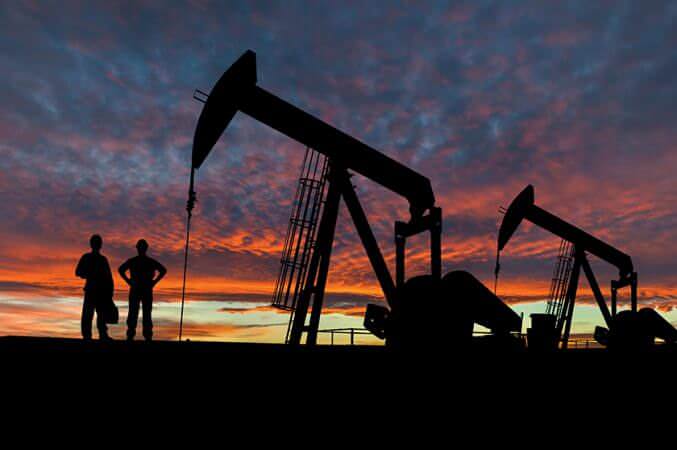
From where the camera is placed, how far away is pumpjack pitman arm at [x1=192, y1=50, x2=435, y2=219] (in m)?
10.4

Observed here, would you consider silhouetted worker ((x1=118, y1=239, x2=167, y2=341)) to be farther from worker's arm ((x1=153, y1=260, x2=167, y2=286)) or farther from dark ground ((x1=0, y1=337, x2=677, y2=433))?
dark ground ((x1=0, y1=337, x2=677, y2=433))

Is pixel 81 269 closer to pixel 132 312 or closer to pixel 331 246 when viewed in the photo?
pixel 132 312

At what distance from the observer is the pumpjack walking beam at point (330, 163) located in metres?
10.5

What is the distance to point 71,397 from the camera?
18.5ft

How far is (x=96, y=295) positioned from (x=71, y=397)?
10.9 feet

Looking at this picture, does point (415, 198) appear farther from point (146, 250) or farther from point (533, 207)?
point (533, 207)

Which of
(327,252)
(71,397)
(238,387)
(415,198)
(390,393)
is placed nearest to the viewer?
(71,397)

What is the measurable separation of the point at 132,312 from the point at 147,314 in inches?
10.1

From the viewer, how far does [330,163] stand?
39.8 ft

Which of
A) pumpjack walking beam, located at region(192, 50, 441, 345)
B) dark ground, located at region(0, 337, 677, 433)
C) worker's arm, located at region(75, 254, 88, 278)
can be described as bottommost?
dark ground, located at region(0, 337, 677, 433)

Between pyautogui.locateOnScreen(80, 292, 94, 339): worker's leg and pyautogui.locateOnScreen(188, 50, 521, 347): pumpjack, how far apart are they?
2380 mm

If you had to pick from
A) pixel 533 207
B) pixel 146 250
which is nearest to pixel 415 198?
pixel 146 250

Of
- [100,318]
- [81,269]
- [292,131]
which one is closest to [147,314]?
[100,318]

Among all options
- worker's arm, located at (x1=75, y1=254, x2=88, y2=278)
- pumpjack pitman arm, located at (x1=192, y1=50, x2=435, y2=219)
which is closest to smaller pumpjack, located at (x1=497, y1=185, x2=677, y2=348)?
pumpjack pitman arm, located at (x1=192, y1=50, x2=435, y2=219)
